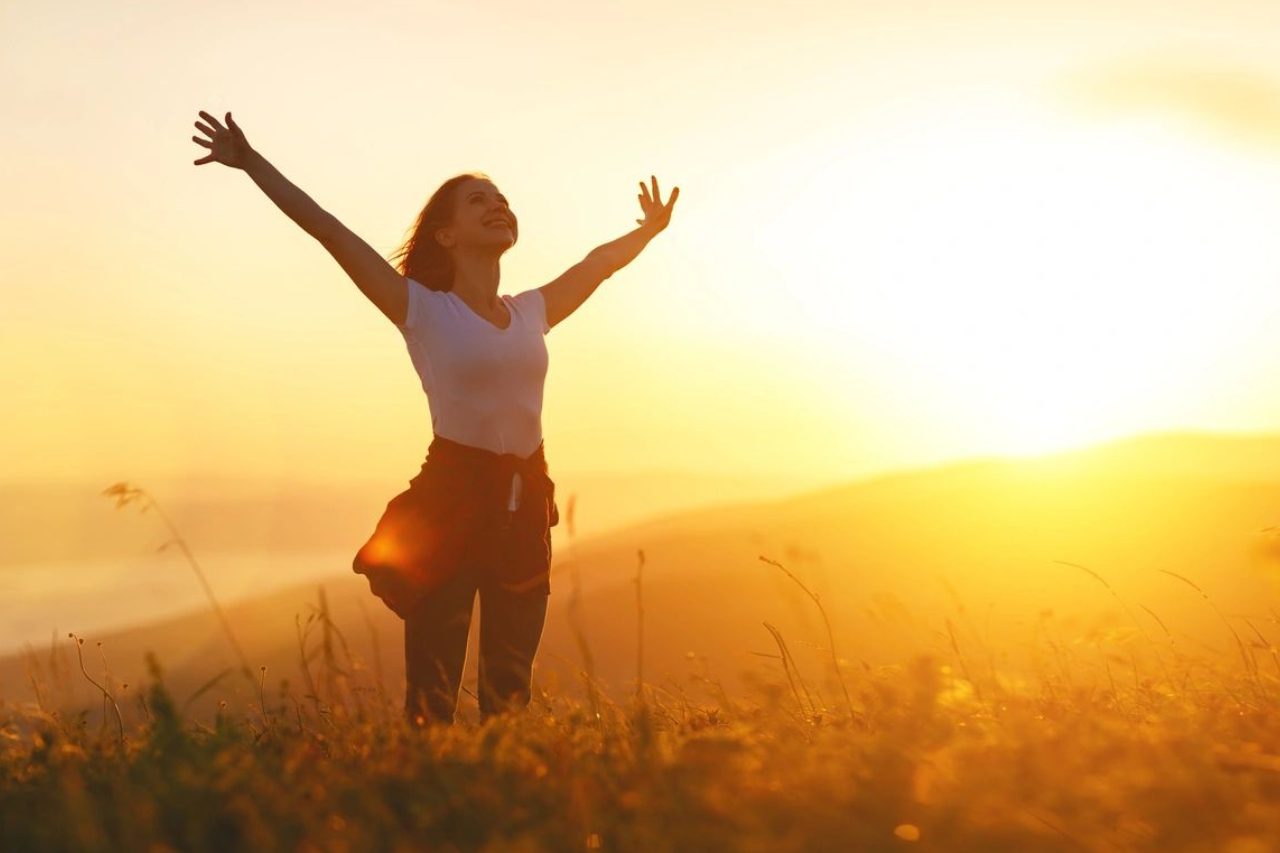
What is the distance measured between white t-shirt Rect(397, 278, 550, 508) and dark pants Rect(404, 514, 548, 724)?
1.30ft

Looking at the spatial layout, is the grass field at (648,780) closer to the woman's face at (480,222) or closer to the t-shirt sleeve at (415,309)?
the t-shirt sleeve at (415,309)

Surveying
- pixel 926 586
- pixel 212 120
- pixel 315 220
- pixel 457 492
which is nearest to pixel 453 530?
pixel 457 492

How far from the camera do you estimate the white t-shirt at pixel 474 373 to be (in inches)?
226

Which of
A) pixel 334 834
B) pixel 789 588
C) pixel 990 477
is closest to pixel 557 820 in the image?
pixel 334 834

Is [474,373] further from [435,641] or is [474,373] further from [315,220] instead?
[435,641]

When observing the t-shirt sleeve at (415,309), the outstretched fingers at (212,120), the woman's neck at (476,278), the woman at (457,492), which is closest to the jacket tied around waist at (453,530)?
the woman at (457,492)

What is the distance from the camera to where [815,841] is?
305 cm

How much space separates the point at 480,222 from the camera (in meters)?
6.22

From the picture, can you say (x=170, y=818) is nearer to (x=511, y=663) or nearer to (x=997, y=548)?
(x=511, y=663)

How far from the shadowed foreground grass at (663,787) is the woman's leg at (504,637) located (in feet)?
3.96

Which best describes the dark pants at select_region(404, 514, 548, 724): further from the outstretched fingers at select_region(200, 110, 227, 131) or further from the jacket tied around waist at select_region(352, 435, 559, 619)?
the outstretched fingers at select_region(200, 110, 227, 131)

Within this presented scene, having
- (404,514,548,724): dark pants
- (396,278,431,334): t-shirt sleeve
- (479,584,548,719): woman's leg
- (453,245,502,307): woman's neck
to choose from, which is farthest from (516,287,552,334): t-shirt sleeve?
(479,584,548,719): woman's leg

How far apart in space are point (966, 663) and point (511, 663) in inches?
76.9

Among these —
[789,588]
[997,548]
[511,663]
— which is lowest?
[997,548]
